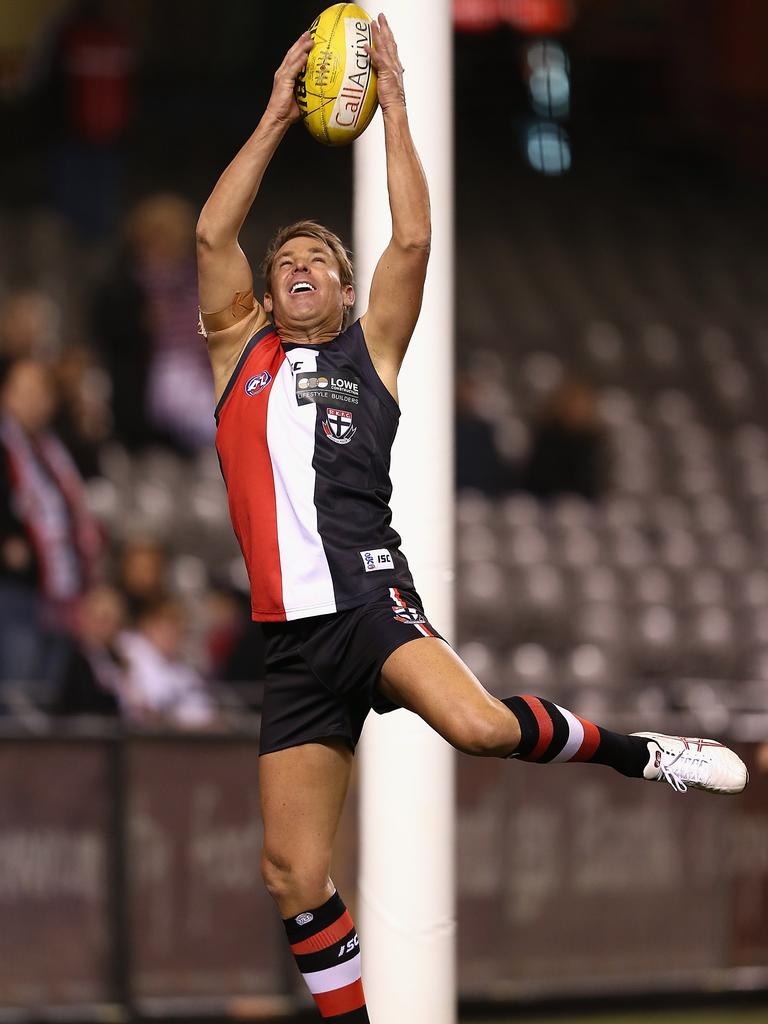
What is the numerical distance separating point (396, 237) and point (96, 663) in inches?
128

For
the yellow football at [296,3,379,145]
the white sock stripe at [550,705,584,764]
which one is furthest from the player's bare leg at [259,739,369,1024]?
the yellow football at [296,3,379,145]

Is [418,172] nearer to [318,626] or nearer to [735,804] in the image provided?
[318,626]

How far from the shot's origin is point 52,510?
757 cm

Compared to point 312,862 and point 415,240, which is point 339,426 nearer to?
point 415,240

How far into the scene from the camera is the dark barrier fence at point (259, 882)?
625 cm

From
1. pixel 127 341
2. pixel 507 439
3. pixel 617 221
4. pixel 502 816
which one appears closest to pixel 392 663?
pixel 502 816

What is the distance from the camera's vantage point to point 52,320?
11273 millimetres

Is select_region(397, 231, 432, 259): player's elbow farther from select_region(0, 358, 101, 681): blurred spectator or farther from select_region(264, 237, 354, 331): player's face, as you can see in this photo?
select_region(0, 358, 101, 681): blurred spectator

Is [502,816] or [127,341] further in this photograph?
[127,341]

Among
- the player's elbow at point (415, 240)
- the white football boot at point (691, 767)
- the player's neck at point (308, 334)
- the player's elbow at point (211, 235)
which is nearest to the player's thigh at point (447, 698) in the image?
the white football boot at point (691, 767)

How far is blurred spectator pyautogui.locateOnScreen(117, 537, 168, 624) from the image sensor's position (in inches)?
303

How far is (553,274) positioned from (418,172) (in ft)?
31.0

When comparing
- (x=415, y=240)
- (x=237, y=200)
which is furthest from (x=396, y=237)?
(x=237, y=200)

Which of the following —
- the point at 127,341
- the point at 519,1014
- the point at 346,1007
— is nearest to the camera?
the point at 346,1007
